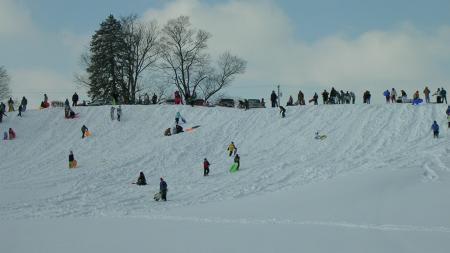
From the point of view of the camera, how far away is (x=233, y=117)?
42969 mm

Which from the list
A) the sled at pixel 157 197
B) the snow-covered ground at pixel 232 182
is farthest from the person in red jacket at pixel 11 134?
the sled at pixel 157 197

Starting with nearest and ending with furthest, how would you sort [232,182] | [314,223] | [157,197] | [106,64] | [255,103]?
[314,223] < [157,197] < [232,182] < [255,103] < [106,64]

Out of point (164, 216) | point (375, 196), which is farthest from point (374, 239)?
point (164, 216)

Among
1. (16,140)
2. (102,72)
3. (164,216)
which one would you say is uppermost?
(102,72)

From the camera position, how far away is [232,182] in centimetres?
2747

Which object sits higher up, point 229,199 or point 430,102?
point 430,102

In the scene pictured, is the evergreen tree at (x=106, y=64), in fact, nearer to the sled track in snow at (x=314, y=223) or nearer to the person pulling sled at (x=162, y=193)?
the person pulling sled at (x=162, y=193)

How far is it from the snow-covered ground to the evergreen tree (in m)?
10.7

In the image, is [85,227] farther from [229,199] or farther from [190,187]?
[190,187]

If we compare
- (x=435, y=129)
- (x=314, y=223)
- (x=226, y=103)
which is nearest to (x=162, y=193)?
(x=314, y=223)

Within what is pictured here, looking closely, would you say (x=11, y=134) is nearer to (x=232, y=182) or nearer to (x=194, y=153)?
(x=194, y=153)

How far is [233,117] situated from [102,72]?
67.0 ft

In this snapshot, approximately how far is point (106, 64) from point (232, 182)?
33.7 metres

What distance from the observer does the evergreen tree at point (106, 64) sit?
5741 centimetres
